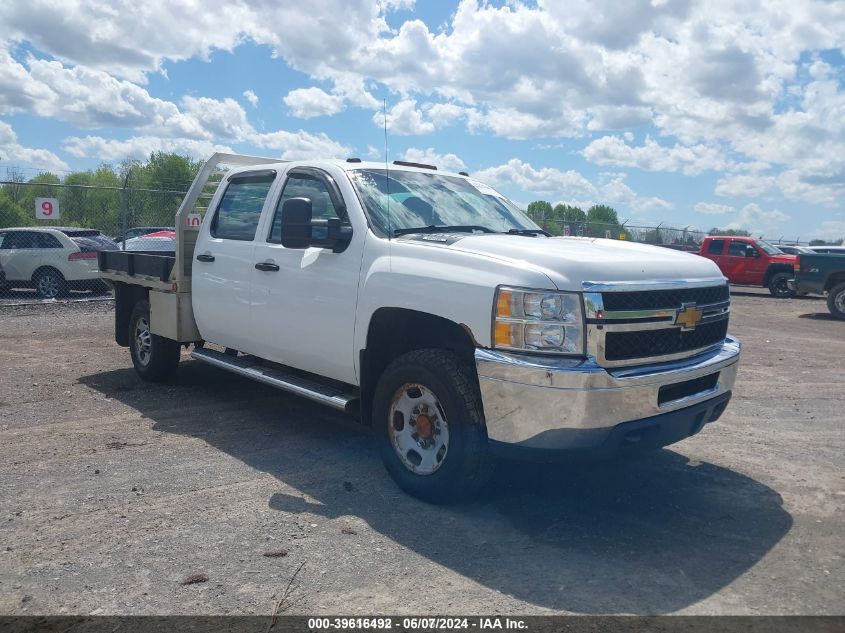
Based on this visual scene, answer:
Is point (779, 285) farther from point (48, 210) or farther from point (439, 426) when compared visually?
point (439, 426)

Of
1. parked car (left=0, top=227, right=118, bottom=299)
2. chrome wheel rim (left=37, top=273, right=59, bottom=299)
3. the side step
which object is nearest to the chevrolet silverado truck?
the side step

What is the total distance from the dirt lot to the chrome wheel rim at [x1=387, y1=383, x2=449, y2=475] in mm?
272

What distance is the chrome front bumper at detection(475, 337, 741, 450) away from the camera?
3.77 metres

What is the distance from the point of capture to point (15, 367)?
852 centimetres

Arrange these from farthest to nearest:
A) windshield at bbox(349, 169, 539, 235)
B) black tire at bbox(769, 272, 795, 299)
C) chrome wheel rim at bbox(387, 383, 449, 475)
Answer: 1. black tire at bbox(769, 272, 795, 299)
2. windshield at bbox(349, 169, 539, 235)
3. chrome wheel rim at bbox(387, 383, 449, 475)

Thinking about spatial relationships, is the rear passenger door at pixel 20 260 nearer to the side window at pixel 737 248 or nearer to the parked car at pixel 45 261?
the parked car at pixel 45 261

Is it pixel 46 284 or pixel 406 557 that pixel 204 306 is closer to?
pixel 406 557

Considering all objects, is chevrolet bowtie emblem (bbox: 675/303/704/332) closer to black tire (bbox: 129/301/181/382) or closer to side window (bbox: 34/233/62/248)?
black tire (bbox: 129/301/181/382)

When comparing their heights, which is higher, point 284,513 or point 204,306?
point 204,306

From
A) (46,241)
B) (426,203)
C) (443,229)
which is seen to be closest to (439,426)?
(443,229)

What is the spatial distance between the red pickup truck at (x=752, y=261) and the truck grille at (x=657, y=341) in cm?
1971

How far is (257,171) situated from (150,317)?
6.63 ft

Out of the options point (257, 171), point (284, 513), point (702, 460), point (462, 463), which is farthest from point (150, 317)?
point (702, 460)

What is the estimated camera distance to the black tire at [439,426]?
13.6 feet
